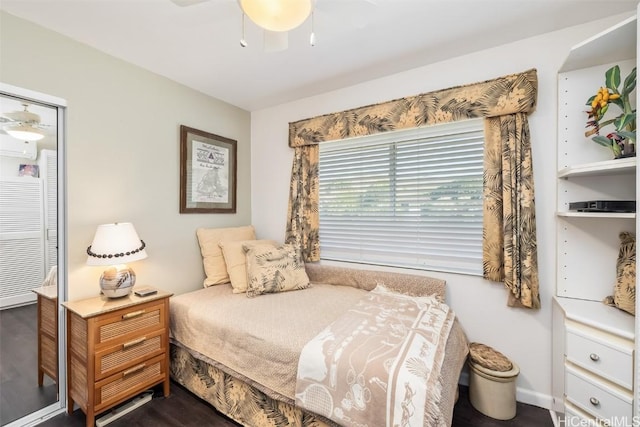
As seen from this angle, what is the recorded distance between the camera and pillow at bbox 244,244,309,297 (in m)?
2.28

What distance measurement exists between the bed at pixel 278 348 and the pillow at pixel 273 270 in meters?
0.10

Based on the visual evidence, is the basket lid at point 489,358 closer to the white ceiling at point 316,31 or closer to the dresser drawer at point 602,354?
the dresser drawer at point 602,354

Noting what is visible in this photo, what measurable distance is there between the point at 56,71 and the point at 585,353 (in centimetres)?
350

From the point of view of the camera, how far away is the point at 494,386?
5.55ft

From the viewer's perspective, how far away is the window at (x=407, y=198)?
2.06 m

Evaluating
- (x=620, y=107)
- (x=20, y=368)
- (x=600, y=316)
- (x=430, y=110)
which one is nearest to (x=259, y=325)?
(x=20, y=368)

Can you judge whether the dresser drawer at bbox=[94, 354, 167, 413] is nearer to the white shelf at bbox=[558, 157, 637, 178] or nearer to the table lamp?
the table lamp

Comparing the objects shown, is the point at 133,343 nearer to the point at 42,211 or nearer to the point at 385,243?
the point at 42,211

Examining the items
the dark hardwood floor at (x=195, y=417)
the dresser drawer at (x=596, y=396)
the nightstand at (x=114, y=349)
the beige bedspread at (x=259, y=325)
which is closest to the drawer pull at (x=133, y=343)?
the nightstand at (x=114, y=349)

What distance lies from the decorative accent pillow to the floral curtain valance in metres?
0.94

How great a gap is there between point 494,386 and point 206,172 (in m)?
2.87

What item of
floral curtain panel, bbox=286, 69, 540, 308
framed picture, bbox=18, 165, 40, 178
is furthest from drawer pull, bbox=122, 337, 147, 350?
floral curtain panel, bbox=286, 69, 540, 308

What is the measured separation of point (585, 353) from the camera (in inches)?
53.1

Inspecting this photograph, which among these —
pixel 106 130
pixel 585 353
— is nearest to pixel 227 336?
pixel 106 130
